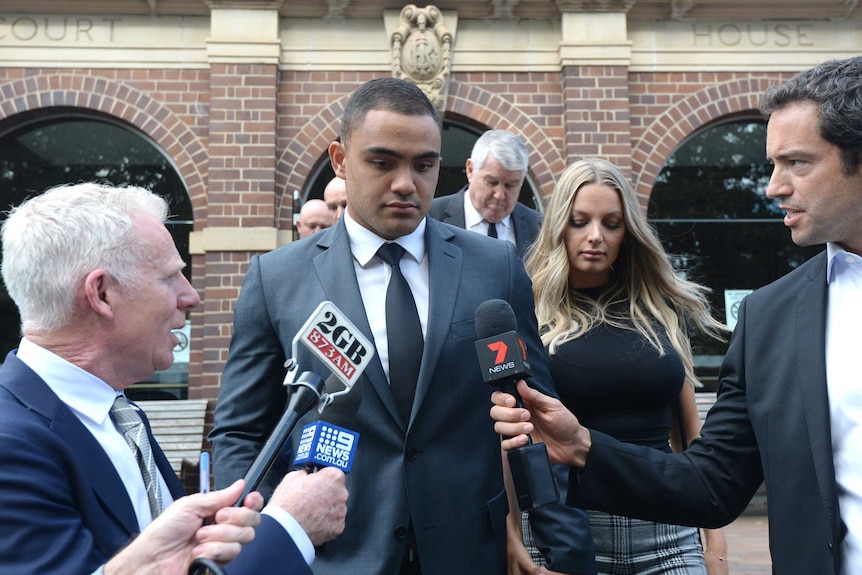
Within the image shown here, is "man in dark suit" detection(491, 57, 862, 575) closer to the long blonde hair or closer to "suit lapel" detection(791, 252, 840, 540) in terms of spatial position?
"suit lapel" detection(791, 252, 840, 540)

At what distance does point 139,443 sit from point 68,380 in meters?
0.23

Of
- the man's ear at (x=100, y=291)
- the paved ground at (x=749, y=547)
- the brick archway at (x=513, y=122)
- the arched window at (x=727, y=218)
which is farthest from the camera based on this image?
the arched window at (x=727, y=218)

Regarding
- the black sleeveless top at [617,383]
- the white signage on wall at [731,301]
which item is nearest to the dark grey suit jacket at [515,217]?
the black sleeveless top at [617,383]

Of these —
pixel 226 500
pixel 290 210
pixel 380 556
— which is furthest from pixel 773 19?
pixel 226 500

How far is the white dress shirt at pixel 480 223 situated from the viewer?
194 inches

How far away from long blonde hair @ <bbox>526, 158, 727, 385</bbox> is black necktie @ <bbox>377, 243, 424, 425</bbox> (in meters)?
1.00

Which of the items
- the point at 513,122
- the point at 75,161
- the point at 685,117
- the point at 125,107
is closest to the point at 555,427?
the point at 513,122

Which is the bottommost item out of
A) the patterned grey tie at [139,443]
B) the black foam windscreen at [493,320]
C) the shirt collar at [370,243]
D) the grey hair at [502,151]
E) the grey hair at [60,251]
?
the patterned grey tie at [139,443]

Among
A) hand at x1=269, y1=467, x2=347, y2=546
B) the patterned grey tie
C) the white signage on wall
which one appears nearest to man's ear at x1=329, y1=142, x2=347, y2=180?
the patterned grey tie

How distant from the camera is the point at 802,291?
2430mm

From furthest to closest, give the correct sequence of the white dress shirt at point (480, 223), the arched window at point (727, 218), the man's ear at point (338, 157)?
the arched window at point (727, 218)
the white dress shirt at point (480, 223)
the man's ear at point (338, 157)

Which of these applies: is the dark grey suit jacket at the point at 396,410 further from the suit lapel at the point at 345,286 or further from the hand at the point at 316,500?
the hand at the point at 316,500

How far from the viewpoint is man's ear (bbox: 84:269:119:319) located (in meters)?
1.94

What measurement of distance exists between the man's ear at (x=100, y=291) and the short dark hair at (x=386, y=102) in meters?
1.07
